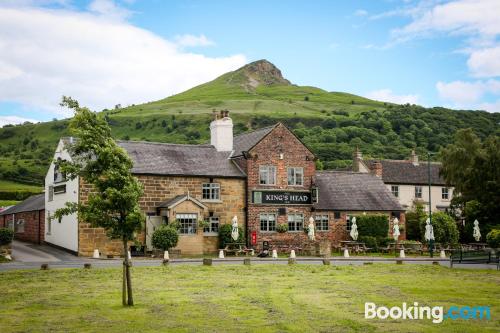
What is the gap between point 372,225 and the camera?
53094 millimetres

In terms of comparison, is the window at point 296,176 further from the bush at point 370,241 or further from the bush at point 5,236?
the bush at point 5,236

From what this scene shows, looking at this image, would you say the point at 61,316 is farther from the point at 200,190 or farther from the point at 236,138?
the point at 236,138

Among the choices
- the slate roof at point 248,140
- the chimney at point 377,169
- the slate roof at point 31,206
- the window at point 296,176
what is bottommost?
the slate roof at point 31,206

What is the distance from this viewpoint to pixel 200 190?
48312mm

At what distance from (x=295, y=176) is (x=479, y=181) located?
20.0 m

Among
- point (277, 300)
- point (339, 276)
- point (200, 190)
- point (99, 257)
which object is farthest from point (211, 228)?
point (277, 300)

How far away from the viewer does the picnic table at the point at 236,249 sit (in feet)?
151

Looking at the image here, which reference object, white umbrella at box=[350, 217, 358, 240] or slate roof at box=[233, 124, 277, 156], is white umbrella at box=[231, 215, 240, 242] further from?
white umbrella at box=[350, 217, 358, 240]

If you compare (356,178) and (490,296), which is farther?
(356,178)

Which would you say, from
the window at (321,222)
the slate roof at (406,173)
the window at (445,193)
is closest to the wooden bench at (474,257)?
the window at (321,222)

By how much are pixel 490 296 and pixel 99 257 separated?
87.5 ft

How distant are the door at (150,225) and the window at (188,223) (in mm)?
1526

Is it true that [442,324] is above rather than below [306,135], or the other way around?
below

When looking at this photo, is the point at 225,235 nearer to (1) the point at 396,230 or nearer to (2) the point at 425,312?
(1) the point at 396,230
